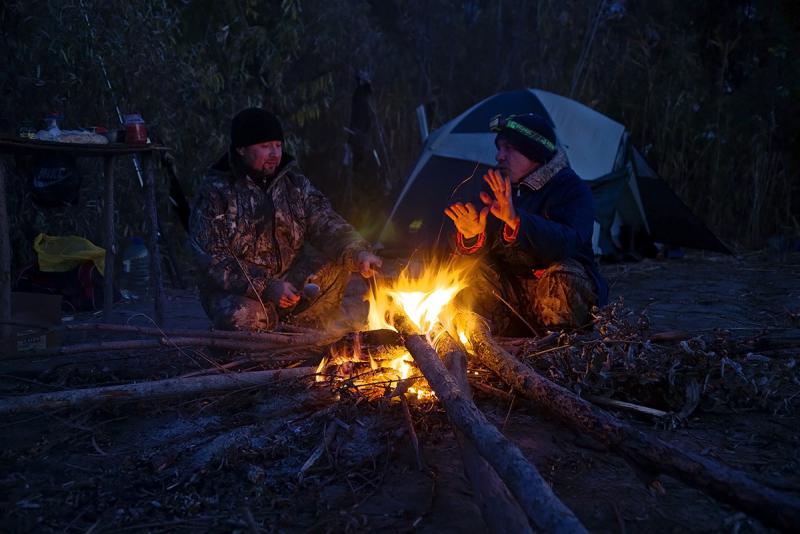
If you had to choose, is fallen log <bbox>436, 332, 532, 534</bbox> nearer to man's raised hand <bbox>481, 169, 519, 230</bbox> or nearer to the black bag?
man's raised hand <bbox>481, 169, 519, 230</bbox>

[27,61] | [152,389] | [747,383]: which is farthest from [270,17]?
[747,383]

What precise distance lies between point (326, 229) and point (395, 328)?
1.42 m

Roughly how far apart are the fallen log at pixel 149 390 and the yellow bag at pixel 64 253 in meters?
3.10

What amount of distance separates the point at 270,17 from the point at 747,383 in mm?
7203

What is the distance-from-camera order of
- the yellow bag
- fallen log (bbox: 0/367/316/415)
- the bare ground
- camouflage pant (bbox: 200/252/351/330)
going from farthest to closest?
the yellow bag, camouflage pant (bbox: 200/252/351/330), fallen log (bbox: 0/367/316/415), the bare ground

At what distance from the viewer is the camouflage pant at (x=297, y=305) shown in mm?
4469

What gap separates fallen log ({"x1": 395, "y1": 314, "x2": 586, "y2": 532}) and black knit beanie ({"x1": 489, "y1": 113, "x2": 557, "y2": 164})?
1.66m

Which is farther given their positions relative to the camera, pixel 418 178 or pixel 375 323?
pixel 418 178

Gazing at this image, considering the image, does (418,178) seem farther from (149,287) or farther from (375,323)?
(375,323)

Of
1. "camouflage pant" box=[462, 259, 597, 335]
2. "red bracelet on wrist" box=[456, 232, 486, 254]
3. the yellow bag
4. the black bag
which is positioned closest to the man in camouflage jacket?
"red bracelet on wrist" box=[456, 232, 486, 254]

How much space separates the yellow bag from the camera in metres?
6.14

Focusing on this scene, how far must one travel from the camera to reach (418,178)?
28.2 feet

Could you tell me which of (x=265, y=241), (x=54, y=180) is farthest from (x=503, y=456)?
(x=54, y=180)

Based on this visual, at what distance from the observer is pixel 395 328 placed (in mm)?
3754
